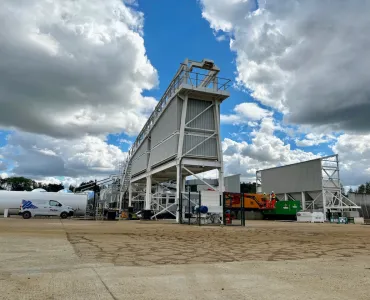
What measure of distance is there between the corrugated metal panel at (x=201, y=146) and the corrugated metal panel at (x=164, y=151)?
101cm

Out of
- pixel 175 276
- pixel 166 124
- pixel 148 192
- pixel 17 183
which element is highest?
pixel 17 183

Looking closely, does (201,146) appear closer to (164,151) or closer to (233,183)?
(164,151)

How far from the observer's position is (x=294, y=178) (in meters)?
55.7

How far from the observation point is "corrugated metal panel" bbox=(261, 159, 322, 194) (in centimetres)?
5088

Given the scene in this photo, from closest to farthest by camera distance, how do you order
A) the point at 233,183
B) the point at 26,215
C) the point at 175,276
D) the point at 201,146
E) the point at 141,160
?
the point at 175,276, the point at 201,146, the point at 26,215, the point at 141,160, the point at 233,183

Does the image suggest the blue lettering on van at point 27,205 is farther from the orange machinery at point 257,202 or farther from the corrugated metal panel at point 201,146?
the orange machinery at point 257,202

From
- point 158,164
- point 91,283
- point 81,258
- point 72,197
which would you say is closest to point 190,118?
point 158,164

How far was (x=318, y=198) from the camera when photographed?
50969 millimetres

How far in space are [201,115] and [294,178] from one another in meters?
32.1

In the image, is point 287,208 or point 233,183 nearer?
point 287,208

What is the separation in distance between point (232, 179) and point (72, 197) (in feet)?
132

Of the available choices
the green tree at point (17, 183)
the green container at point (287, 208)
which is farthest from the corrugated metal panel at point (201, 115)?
the green tree at point (17, 183)

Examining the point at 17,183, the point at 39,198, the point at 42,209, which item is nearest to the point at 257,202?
the point at 42,209

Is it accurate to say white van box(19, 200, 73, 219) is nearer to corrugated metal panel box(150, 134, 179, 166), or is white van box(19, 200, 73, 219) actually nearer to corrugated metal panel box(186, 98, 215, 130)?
corrugated metal panel box(150, 134, 179, 166)
